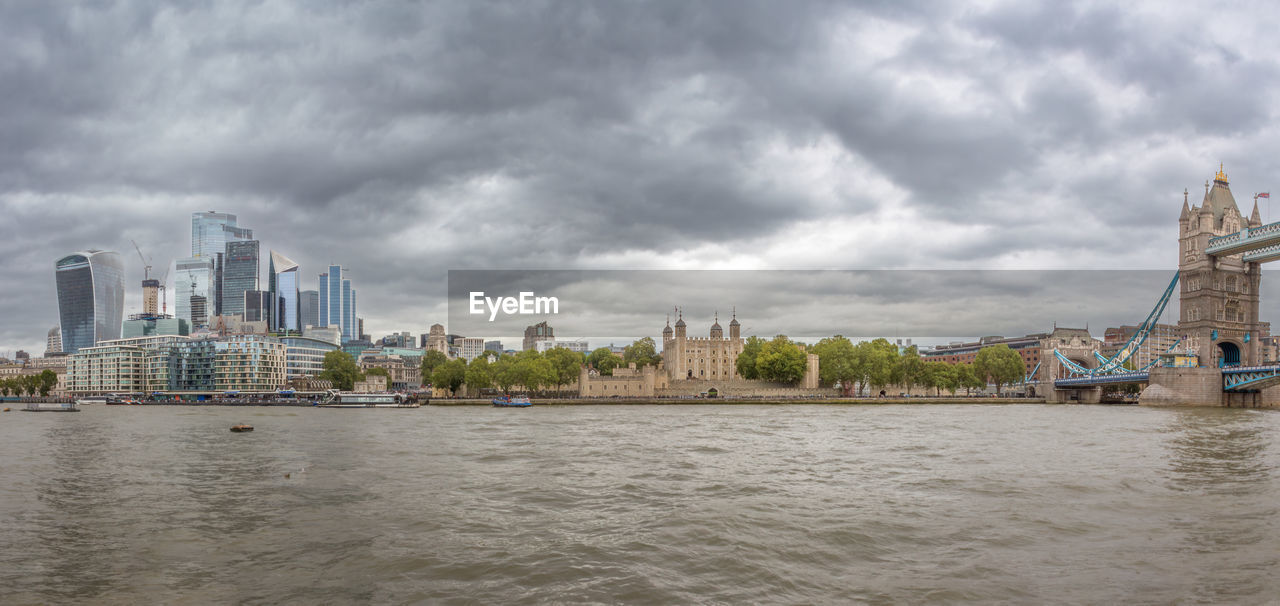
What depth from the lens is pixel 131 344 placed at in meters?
129

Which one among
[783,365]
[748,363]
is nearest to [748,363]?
[748,363]

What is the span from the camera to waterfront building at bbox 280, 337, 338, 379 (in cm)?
12206

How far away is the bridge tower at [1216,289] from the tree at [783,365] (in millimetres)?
38688

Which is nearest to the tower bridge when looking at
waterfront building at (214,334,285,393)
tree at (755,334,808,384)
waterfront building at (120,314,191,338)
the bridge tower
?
the bridge tower

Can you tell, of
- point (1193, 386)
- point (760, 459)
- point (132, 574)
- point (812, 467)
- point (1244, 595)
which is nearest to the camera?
point (1244, 595)

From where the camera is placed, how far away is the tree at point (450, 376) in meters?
90.9

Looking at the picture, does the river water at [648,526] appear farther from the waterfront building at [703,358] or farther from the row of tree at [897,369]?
the waterfront building at [703,358]

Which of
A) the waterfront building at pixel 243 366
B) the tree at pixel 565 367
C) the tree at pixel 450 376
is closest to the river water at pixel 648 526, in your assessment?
the tree at pixel 450 376

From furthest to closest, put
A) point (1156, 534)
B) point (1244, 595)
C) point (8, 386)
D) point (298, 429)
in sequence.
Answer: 1. point (8, 386)
2. point (298, 429)
3. point (1156, 534)
4. point (1244, 595)

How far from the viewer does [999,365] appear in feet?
305

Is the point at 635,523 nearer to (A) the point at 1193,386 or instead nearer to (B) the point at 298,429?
(B) the point at 298,429

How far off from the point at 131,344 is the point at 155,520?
139m

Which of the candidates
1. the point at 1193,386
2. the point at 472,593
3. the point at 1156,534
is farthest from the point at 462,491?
the point at 1193,386

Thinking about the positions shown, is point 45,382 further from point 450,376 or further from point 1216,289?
point 1216,289
